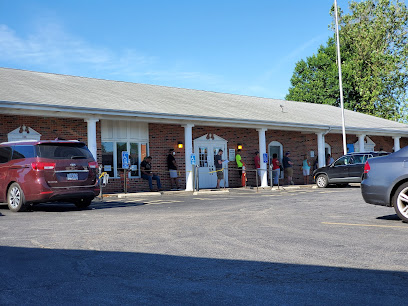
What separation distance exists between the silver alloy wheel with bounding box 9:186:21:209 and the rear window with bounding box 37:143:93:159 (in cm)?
110

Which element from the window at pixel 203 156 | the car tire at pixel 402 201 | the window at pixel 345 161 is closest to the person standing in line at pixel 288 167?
the window at pixel 345 161

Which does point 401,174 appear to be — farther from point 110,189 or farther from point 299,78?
point 299,78

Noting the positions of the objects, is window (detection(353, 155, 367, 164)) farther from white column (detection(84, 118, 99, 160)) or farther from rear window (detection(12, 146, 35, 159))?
Answer: rear window (detection(12, 146, 35, 159))

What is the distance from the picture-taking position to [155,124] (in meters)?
22.2

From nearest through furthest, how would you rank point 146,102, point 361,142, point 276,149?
point 146,102
point 276,149
point 361,142

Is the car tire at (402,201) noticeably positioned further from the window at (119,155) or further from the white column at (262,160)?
the white column at (262,160)

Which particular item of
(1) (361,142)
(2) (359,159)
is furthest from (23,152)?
(1) (361,142)

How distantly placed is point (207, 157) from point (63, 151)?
12657 mm

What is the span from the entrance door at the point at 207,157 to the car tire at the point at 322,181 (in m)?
4.54

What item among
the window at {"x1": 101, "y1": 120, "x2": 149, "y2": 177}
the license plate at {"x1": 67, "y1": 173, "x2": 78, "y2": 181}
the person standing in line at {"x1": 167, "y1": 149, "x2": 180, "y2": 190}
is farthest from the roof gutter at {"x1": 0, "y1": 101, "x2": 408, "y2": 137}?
the license plate at {"x1": 67, "y1": 173, "x2": 78, "y2": 181}

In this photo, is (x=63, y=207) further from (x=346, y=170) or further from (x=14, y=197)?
(x=346, y=170)

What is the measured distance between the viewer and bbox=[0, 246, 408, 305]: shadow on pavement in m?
4.02

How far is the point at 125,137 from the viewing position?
21234mm

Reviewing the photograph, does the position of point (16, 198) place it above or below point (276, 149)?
below
